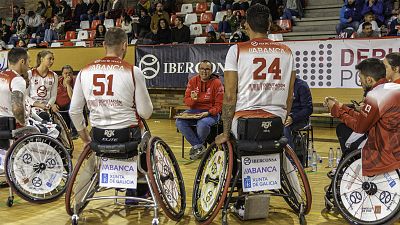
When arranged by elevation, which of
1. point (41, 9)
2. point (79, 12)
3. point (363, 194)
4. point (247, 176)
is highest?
point (41, 9)

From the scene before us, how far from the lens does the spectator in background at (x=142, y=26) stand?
13.8 meters

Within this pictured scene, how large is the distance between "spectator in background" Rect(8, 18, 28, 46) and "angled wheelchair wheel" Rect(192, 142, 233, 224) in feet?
45.6

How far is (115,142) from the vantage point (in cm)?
395

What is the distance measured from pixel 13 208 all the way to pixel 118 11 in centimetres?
1195

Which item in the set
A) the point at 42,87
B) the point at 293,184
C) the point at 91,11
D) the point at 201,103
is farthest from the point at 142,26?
the point at 293,184

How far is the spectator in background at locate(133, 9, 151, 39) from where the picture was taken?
45.3 feet

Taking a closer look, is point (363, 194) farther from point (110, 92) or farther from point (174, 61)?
point (174, 61)

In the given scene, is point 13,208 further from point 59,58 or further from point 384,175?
point 59,58

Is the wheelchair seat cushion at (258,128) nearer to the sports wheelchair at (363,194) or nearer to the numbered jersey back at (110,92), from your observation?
the sports wheelchair at (363,194)

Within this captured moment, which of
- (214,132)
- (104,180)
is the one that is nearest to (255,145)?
(104,180)

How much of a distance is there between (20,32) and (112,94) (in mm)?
14434

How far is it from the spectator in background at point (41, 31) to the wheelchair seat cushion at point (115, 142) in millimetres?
12869

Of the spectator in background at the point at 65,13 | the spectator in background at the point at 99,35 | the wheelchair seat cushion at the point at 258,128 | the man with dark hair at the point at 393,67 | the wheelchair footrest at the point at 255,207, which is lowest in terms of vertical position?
the wheelchair footrest at the point at 255,207

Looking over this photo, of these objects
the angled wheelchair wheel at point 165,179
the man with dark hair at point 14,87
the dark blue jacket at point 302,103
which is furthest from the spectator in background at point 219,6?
the angled wheelchair wheel at point 165,179
